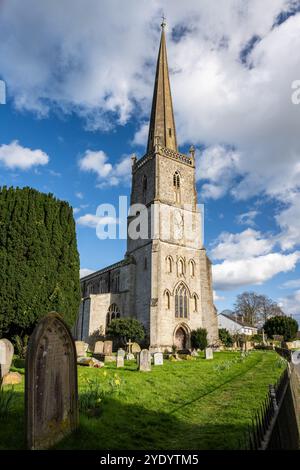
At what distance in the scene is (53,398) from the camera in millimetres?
5227

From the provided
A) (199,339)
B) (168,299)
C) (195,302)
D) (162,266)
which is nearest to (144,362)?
(168,299)

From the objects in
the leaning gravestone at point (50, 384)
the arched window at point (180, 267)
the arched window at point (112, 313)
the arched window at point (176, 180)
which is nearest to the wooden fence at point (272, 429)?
the leaning gravestone at point (50, 384)

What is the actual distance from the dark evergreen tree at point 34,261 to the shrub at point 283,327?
36.3m

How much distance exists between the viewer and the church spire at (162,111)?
36594 millimetres

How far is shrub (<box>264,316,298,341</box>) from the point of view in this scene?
142 ft

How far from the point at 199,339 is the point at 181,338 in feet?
6.11

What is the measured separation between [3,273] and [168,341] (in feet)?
56.9

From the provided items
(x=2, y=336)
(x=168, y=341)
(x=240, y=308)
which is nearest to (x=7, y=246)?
(x=2, y=336)

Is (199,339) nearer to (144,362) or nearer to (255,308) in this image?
(144,362)

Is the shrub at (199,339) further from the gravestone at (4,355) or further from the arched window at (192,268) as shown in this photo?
the gravestone at (4,355)

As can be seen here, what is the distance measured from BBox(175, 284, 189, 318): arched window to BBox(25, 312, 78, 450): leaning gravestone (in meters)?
23.9

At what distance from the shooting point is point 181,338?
2903 centimetres

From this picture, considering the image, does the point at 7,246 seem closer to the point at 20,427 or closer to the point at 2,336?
the point at 2,336

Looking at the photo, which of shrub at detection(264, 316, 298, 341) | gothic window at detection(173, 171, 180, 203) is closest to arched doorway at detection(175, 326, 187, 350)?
gothic window at detection(173, 171, 180, 203)
